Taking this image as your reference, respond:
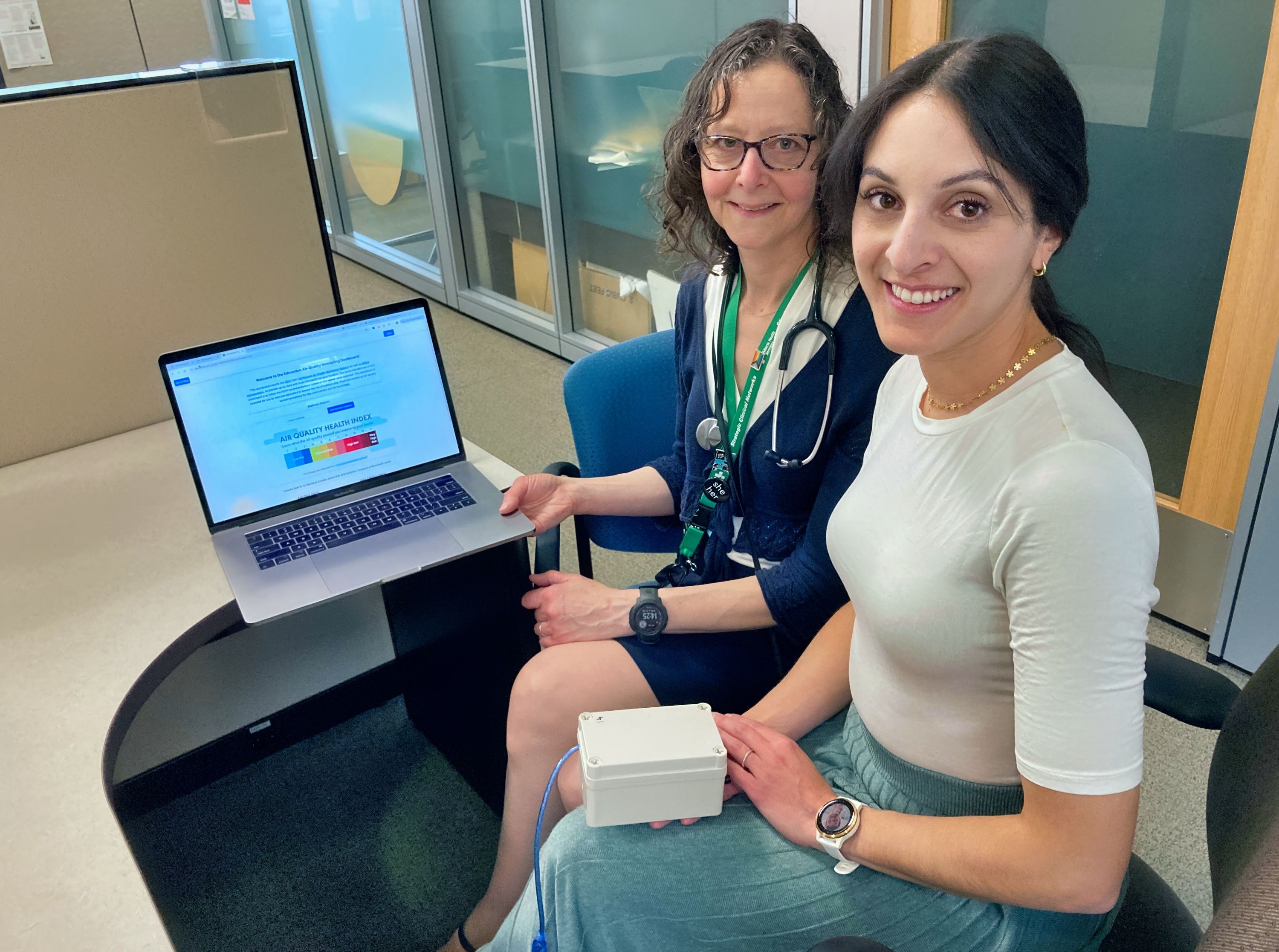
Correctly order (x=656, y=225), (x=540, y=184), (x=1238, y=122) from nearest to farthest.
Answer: (x=1238, y=122) → (x=656, y=225) → (x=540, y=184)

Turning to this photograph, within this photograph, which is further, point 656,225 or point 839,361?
point 656,225

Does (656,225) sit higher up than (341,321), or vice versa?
(341,321)

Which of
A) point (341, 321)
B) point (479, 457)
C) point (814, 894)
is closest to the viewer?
point (814, 894)

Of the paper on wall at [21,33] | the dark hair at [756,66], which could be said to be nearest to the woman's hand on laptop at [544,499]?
the dark hair at [756,66]

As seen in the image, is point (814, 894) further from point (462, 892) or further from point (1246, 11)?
point (1246, 11)

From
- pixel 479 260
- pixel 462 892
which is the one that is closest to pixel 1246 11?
pixel 462 892

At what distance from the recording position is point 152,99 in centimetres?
163

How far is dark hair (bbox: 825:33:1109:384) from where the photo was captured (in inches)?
33.9

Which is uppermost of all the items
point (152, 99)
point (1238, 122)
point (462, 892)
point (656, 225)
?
point (152, 99)

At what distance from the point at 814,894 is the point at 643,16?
8.98 ft

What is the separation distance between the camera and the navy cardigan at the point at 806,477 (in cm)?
128

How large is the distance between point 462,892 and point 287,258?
115 centimetres

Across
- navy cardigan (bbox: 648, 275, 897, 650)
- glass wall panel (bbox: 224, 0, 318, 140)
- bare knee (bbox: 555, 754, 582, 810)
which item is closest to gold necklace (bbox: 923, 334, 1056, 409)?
navy cardigan (bbox: 648, 275, 897, 650)

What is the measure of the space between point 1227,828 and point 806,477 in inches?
23.7
